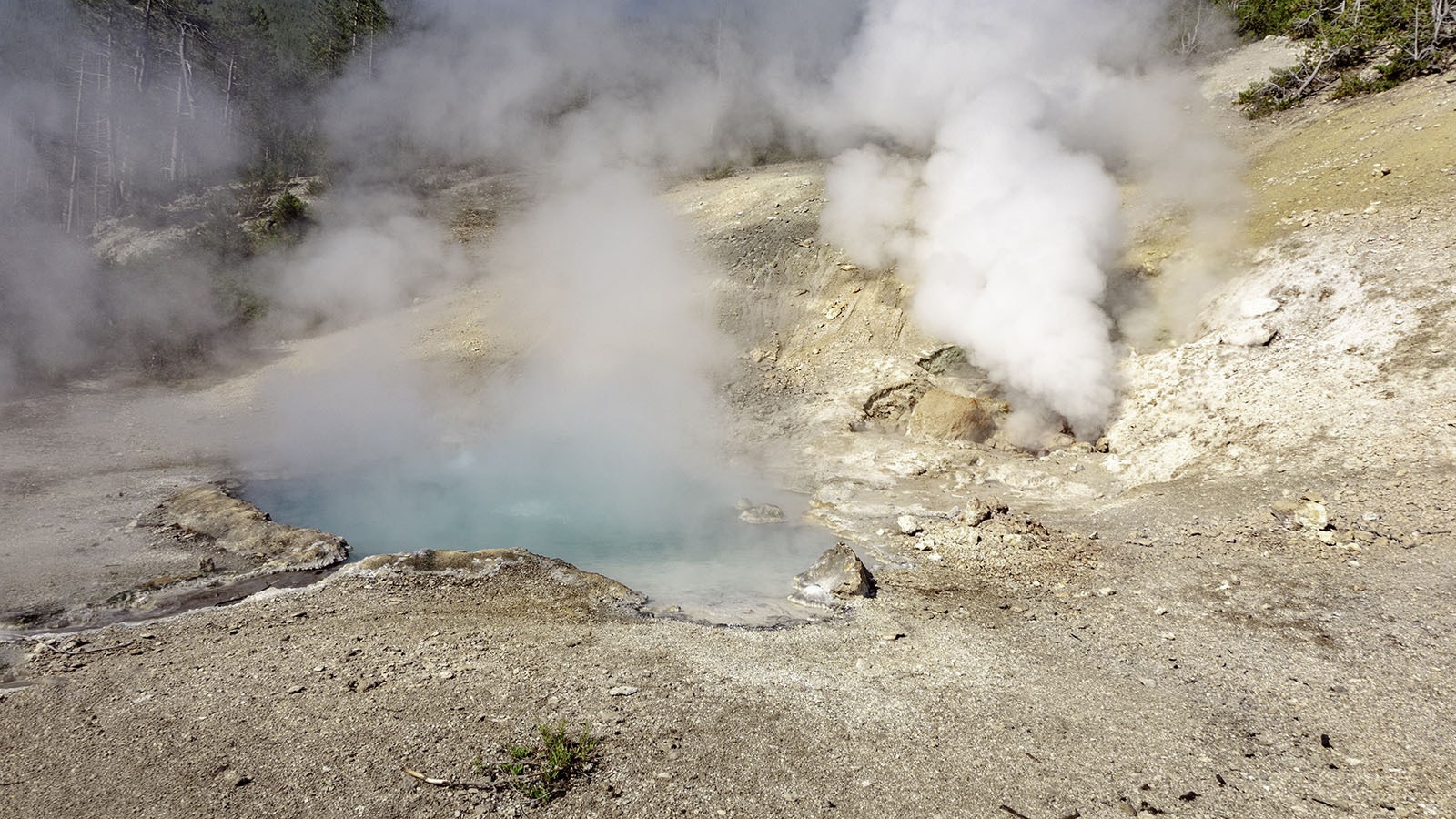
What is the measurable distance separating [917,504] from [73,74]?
1050 inches

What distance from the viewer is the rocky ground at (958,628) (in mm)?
3244

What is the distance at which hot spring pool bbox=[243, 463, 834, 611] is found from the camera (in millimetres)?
6426

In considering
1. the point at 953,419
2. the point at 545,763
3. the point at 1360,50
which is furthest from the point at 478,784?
the point at 1360,50

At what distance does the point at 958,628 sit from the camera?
16.2 feet

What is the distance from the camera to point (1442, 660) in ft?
13.1

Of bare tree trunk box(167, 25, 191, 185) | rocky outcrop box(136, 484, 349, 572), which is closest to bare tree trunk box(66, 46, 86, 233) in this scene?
bare tree trunk box(167, 25, 191, 185)

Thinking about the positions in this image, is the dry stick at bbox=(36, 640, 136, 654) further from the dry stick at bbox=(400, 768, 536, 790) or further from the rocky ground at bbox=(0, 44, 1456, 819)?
the dry stick at bbox=(400, 768, 536, 790)

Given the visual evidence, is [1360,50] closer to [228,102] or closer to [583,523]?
[583,523]

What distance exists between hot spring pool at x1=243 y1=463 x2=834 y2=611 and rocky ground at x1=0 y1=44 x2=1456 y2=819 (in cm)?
76

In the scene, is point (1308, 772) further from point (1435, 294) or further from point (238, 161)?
point (238, 161)

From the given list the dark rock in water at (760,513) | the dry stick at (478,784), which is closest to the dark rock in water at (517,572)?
the dry stick at (478,784)

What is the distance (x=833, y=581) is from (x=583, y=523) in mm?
3188

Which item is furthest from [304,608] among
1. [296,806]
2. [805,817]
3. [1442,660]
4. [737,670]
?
[1442,660]

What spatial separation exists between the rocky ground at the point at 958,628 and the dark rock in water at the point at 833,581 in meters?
0.23
